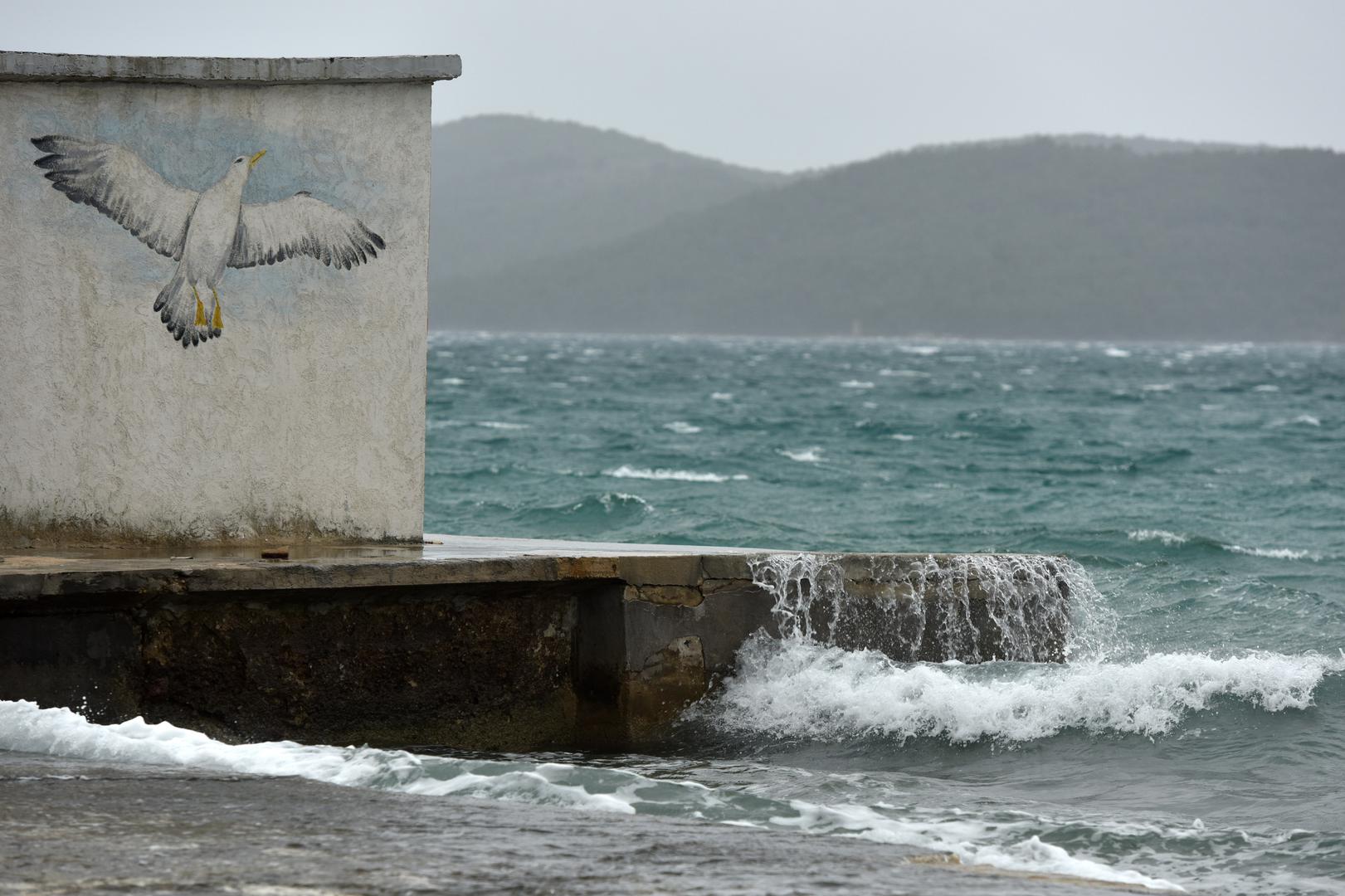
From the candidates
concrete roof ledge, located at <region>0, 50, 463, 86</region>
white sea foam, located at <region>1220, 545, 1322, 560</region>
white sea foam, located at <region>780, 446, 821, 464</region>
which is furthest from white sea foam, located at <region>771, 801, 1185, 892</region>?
white sea foam, located at <region>780, 446, 821, 464</region>

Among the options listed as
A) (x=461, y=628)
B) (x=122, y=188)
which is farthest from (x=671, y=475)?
(x=461, y=628)

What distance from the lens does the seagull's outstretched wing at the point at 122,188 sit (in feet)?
30.9

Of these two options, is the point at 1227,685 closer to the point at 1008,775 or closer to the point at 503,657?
the point at 1008,775

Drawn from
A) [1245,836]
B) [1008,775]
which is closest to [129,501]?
[1008,775]

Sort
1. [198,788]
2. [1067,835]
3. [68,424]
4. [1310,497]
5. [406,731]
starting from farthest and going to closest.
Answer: [1310,497] < [68,424] < [406,731] < [1067,835] < [198,788]

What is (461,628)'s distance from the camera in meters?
8.95

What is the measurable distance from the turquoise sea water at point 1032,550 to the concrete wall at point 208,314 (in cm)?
277

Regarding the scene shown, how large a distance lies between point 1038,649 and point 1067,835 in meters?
2.84

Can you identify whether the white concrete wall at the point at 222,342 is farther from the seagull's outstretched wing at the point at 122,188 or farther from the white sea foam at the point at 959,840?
the white sea foam at the point at 959,840

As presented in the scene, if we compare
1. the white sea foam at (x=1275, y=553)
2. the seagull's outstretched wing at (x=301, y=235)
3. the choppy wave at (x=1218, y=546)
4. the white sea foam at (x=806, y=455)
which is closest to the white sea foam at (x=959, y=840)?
the seagull's outstretched wing at (x=301, y=235)

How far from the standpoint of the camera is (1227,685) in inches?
412

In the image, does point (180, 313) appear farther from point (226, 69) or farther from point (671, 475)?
point (671, 475)

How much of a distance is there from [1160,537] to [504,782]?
1452cm

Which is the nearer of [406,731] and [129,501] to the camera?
[406,731]
